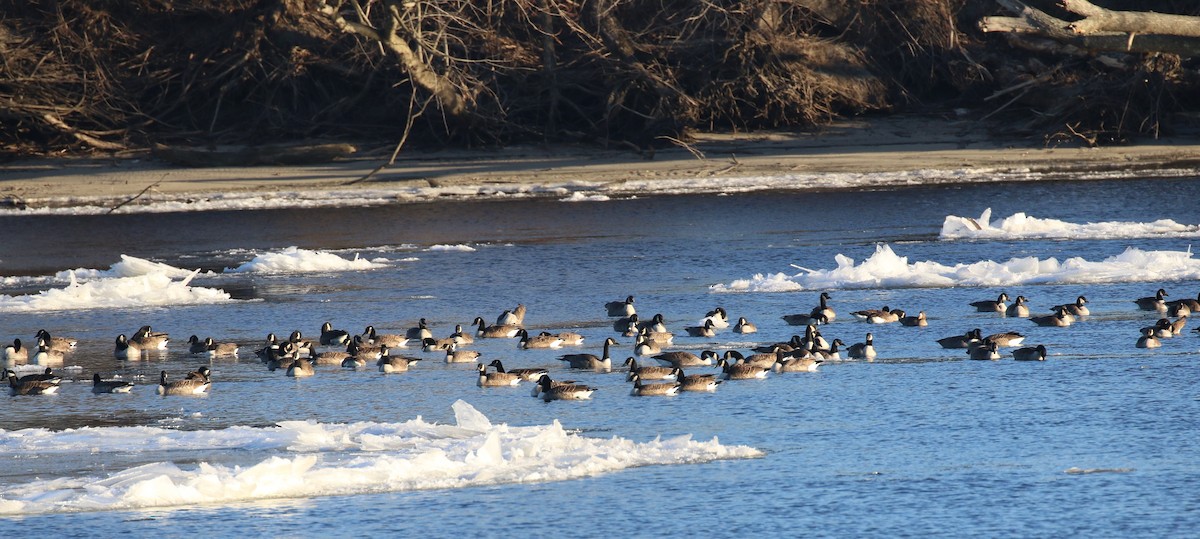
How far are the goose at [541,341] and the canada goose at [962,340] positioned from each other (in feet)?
12.9

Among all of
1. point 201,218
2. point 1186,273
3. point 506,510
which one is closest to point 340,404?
point 506,510

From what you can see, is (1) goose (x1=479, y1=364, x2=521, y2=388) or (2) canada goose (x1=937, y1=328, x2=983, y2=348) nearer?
(1) goose (x1=479, y1=364, x2=521, y2=388)

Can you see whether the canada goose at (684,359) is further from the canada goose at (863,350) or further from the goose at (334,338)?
the goose at (334,338)

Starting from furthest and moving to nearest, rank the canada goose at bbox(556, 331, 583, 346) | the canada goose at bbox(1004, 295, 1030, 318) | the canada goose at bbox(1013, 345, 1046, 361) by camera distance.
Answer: the canada goose at bbox(1004, 295, 1030, 318) → the canada goose at bbox(556, 331, 583, 346) → the canada goose at bbox(1013, 345, 1046, 361)

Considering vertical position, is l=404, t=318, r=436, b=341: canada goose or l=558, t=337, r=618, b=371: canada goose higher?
l=404, t=318, r=436, b=341: canada goose

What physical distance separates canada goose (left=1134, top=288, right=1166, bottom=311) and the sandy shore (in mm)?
Result: 13140

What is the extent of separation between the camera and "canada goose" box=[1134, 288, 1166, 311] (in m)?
17.2

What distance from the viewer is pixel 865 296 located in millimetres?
19438

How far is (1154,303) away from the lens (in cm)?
1731

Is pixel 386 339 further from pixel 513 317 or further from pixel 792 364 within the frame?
pixel 792 364

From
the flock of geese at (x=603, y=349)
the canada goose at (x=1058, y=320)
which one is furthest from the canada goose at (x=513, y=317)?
the canada goose at (x=1058, y=320)

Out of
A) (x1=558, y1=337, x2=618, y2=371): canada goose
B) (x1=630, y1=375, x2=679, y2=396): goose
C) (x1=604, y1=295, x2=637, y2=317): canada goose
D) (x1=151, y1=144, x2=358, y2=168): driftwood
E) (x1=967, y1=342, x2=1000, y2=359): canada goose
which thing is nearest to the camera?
(x1=630, y1=375, x2=679, y2=396): goose

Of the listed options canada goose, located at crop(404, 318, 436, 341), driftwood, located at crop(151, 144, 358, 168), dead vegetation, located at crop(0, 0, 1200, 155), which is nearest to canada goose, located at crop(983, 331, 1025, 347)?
canada goose, located at crop(404, 318, 436, 341)

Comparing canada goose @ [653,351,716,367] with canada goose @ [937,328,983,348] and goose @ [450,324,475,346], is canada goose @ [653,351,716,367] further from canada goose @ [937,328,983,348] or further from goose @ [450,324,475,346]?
canada goose @ [937,328,983,348]
